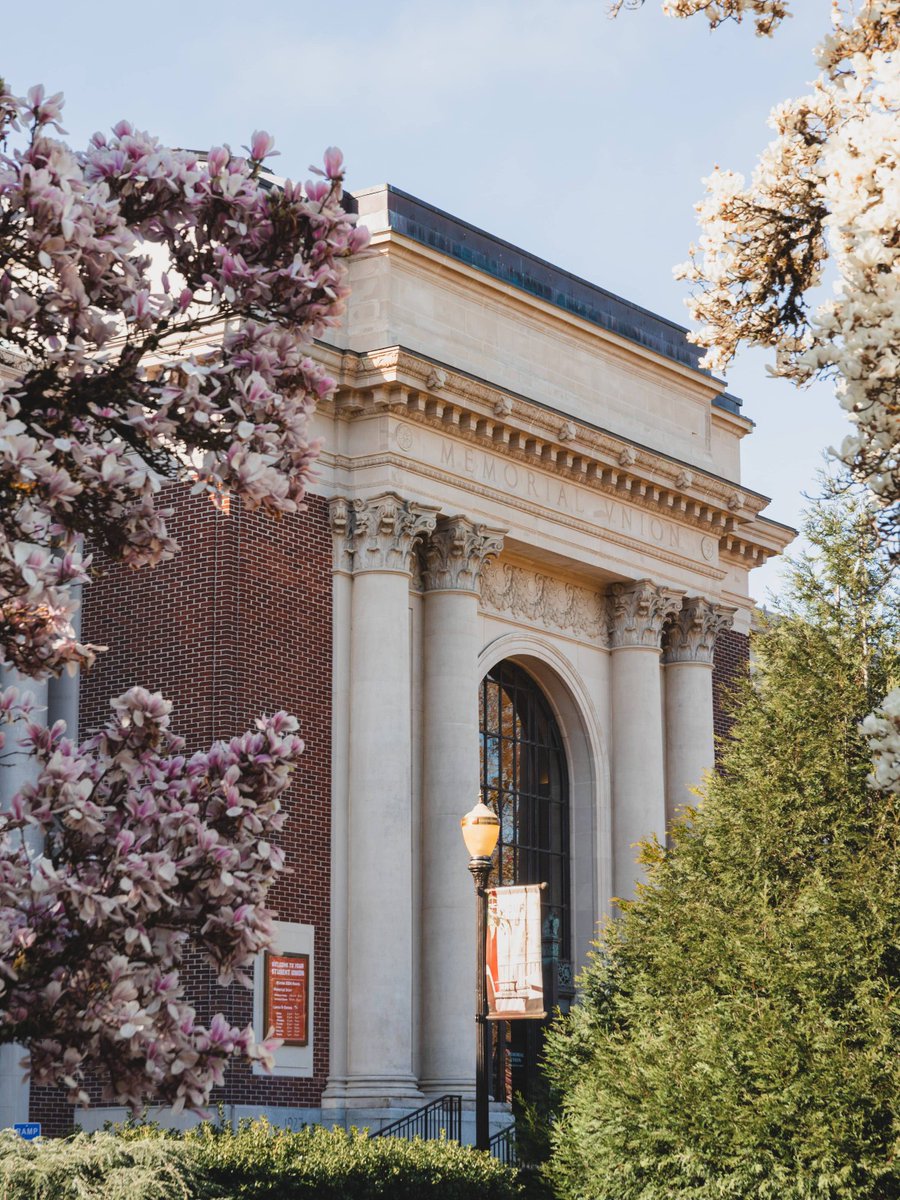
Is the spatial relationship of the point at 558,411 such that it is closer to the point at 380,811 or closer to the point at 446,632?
the point at 446,632

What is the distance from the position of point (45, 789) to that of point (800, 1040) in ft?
44.4

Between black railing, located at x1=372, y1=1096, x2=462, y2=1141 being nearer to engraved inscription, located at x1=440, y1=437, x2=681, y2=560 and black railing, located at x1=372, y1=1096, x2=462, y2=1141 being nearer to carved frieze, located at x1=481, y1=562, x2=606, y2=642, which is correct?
carved frieze, located at x1=481, y1=562, x2=606, y2=642

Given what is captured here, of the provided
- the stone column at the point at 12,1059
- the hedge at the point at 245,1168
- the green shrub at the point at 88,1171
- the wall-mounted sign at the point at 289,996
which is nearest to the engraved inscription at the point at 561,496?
the stone column at the point at 12,1059

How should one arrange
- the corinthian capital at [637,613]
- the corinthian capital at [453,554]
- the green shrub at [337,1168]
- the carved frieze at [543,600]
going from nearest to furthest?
the green shrub at [337,1168] < the corinthian capital at [453,554] < the carved frieze at [543,600] < the corinthian capital at [637,613]

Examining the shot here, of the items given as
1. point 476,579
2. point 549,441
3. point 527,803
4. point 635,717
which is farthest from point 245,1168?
point 635,717

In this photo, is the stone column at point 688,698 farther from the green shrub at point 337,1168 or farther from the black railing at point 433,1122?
the green shrub at point 337,1168

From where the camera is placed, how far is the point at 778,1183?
19078mm

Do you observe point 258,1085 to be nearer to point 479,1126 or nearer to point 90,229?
point 479,1126

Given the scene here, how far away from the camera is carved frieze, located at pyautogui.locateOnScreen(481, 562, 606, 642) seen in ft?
109

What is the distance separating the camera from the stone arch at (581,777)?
33.8 meters

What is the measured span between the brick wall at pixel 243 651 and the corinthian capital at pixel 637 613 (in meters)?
7.45

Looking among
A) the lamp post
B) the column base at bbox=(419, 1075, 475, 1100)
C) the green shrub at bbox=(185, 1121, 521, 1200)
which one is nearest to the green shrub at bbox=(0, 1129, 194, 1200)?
the green shrub at bbox=(185, 1121, 521, 1200)

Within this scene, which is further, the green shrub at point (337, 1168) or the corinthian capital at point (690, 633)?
the corinthian capital at point (690, 633)

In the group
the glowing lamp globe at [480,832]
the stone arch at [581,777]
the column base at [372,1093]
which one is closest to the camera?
the glowing lamp globe at [480,832]
